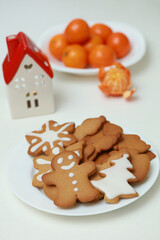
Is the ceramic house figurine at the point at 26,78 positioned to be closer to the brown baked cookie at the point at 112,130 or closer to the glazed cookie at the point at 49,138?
the glazed cookie at the point at 49,138

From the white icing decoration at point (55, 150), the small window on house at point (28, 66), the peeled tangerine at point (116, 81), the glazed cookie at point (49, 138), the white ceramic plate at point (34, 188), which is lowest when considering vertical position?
the white ceramic plate at point (34, 188)

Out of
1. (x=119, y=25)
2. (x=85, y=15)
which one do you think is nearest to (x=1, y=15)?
(x=85, y=15)

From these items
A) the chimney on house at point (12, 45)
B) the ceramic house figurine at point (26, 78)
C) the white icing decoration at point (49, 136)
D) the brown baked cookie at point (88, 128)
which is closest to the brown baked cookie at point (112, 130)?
the brown baked cookie at point (88, 128)

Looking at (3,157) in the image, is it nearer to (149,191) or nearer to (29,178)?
(29,178)

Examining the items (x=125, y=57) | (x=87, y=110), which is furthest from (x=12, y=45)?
(x=125, y=57)

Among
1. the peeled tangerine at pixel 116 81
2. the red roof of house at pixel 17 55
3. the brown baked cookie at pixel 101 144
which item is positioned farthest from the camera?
the peeled tangerine at pixel 116 81

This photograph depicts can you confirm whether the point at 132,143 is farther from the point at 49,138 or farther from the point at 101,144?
the point at 49,138
